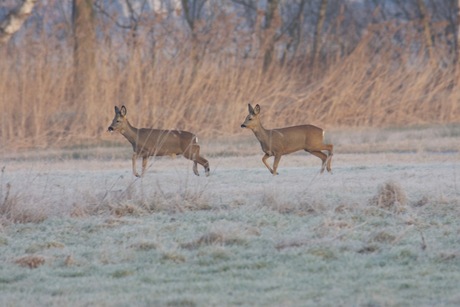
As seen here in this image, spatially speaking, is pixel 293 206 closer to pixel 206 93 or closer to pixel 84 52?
pixel 206 93

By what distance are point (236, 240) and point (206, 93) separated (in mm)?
12022

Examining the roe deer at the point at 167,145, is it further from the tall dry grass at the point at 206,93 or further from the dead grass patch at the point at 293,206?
the tall dry grass at the point at 206,93

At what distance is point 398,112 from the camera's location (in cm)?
2209

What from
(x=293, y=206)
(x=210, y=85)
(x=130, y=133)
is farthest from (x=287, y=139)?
(x=210, y=85)

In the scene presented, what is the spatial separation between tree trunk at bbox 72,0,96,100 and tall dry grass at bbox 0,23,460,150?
0.41 feet

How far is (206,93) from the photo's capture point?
20.6 meters

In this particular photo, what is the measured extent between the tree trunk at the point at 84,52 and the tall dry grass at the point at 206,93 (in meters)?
0.12

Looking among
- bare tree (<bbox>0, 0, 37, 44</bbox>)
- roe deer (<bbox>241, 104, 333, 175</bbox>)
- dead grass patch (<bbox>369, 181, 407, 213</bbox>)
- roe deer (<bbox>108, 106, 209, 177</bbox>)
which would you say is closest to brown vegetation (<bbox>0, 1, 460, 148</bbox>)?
bare tree (<bbox>0, 0, 37, 44</bbox>)

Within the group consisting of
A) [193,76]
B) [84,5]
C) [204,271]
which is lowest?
[204,271]

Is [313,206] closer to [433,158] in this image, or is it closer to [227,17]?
[433,158]

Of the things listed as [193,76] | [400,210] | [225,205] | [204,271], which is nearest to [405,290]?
[204,271]

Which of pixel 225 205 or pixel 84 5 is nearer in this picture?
pixel 225 205

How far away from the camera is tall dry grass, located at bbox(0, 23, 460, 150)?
1922 cm

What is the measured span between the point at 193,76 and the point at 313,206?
10846 millimetres
